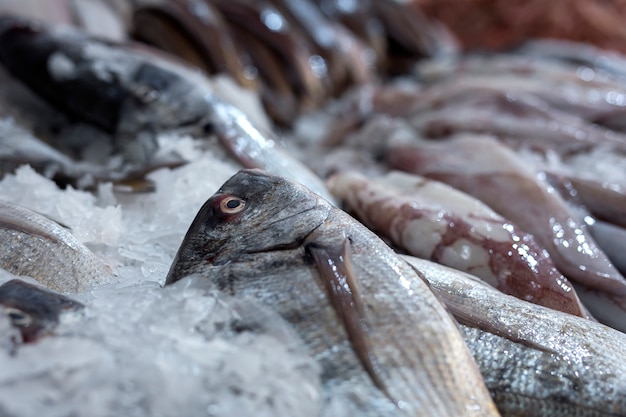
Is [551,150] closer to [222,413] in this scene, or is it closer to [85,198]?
[85,198]

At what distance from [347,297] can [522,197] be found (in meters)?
1.22

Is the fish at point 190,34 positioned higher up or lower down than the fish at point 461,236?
lower down

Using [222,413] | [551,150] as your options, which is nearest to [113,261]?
[222,413]

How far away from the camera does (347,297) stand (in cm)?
112

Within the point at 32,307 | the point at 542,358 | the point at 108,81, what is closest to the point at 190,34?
the point at 108,81

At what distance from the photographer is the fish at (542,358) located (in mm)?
1163

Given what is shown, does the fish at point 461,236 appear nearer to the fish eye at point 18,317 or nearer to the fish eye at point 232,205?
the fish eye at point 232,205

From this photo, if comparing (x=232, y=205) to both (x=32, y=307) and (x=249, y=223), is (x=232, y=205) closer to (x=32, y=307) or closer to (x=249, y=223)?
(x=249, y=223)

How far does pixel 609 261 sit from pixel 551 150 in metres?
0.88

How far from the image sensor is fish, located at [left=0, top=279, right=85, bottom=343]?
1016 mm

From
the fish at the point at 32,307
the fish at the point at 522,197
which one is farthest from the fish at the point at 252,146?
the fish at the point at 32,307

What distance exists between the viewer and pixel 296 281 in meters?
1.15

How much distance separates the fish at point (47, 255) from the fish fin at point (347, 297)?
569 millimetres

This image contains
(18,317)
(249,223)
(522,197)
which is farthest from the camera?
(522,197)
